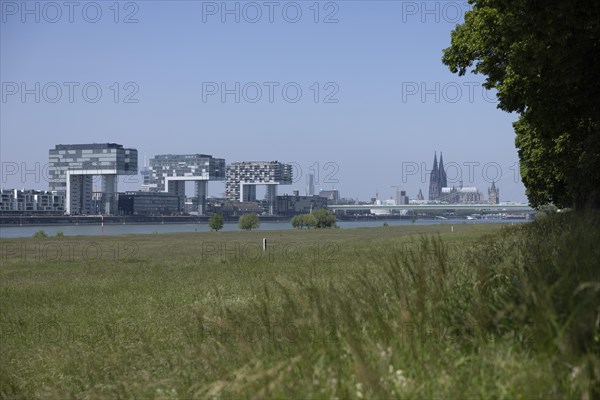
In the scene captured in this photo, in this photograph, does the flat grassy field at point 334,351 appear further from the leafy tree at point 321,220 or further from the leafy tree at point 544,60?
the leafy tree at point 321,220

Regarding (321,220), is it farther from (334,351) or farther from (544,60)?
(334,351)

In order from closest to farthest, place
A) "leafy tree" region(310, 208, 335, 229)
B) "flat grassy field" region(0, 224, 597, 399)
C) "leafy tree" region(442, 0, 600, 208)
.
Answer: "flat grassy field" region(0, 224, 597, 399)
"leafy tree" region(442, 0, 600, 208)
"leafy tree" region(310, 208, 335, 229)

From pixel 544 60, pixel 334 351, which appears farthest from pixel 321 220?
pixel 334 351

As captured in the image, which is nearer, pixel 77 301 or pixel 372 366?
pixel 372 366

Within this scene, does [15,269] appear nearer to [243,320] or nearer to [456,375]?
[243,320]

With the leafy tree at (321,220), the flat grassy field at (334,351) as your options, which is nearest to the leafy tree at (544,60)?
the flat grassy field at (334,351)

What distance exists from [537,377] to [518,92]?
21060mm

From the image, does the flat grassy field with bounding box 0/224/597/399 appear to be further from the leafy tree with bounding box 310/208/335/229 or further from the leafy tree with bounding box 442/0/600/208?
the leafy tree with bounding box 310/208/335/229

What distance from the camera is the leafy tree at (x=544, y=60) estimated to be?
16.9 meters

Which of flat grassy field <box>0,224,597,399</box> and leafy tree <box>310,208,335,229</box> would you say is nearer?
flat grassy field <box>0,224,597,399</box>

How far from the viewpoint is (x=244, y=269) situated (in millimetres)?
25312

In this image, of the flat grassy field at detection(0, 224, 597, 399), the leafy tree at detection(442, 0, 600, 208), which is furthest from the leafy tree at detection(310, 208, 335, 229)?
the flat grassy field at detection(0, 224, 597, 399)

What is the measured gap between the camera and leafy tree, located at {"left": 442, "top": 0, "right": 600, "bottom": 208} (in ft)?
55.3

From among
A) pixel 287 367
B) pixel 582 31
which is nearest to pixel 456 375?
pixel 287 367
